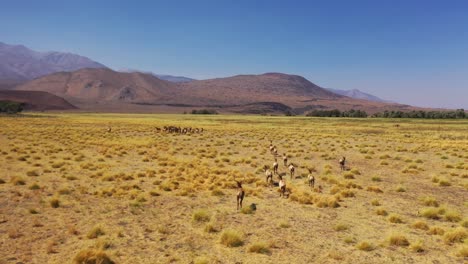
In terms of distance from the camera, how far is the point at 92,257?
932 cm

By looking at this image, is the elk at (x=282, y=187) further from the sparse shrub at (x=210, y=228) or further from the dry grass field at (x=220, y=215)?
the sparse shrub at (x=210, y=228)

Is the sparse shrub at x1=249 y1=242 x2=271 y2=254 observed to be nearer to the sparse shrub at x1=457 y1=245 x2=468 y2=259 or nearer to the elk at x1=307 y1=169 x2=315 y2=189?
the sparse shrub at x1=457 y1=245 x2=468 y2=259

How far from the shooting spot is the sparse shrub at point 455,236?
11.3 metres

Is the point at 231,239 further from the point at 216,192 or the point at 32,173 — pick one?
the point at 32,173

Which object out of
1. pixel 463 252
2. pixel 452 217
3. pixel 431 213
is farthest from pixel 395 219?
pixel 463 252

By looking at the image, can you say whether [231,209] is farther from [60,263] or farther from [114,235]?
[60,263]

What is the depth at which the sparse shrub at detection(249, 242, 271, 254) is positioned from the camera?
10.4 m

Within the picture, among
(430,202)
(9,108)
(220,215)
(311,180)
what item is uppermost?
(9,108)

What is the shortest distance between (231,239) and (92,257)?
3573 mm

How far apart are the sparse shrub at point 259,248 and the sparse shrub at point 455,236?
514cm

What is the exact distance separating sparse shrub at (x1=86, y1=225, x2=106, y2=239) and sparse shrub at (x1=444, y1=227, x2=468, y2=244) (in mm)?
9802

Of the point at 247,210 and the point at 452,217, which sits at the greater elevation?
the point at 452,217

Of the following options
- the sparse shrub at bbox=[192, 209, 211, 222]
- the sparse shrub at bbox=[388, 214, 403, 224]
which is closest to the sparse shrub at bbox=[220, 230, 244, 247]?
the sparse shrub at bbox=[192, 209, 211, 222]

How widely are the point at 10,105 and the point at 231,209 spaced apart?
12681 cm
